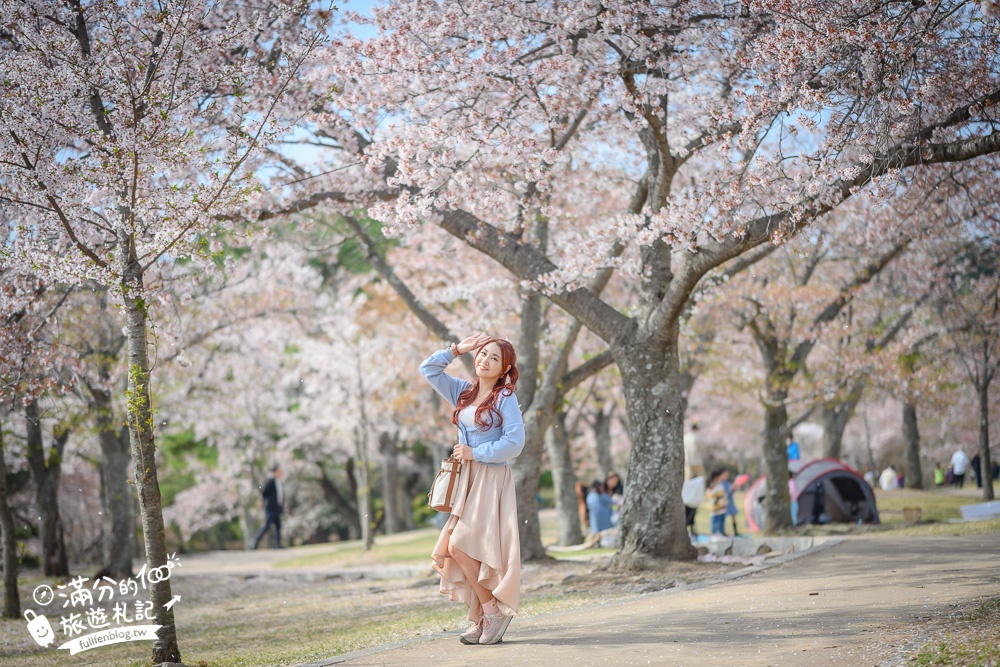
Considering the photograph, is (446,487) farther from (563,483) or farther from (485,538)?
(563,483)

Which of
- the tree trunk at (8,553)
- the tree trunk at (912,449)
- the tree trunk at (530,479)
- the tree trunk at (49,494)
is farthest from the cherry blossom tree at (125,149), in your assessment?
the tree trunk at (912,449)

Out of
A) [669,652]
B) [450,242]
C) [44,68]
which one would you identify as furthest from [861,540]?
[44,68]

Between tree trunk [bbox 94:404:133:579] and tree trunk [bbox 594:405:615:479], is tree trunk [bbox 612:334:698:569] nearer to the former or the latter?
tree trunk [bbox 94:404:133:579]

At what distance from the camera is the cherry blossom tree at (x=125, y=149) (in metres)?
6.36

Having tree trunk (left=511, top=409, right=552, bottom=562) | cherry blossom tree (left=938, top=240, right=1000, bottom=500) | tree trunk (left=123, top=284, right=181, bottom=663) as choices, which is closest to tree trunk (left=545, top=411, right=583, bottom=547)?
tree trunk (left=511, top=409, right=552, bottom=562)

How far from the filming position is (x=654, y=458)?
10.6 m

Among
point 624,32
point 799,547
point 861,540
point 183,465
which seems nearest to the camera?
point 624,32

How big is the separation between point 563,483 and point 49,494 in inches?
378

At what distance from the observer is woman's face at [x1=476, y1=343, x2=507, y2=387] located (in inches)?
249

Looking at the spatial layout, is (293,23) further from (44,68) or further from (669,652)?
(669,652)

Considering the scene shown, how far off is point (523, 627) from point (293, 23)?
22.1 ft

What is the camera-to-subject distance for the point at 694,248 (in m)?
9.65

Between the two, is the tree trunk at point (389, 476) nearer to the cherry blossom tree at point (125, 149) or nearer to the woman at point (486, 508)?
the cherry blossom tree at point (125, 149)

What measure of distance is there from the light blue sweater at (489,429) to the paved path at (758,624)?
1.22 meters
